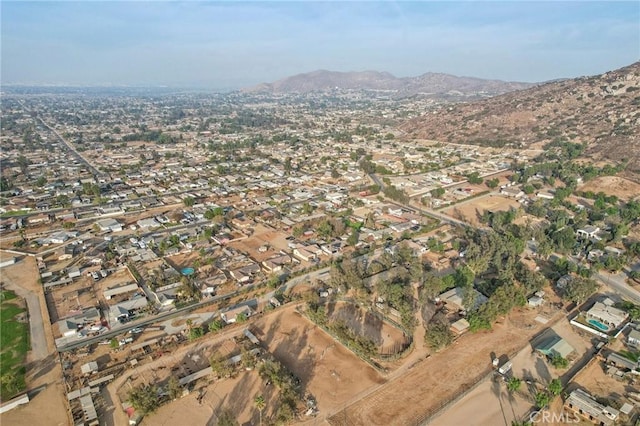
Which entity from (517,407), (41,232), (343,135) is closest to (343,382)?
(517,407)

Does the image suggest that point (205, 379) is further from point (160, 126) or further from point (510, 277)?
point (160, 126)

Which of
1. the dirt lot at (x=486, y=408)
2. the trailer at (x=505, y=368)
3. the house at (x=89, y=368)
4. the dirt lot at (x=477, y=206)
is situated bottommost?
the dirt lot at (x=477, y=206)

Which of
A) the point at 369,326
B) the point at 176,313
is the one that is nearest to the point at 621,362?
the point at 369,326

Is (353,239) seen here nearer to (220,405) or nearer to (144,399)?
(220,405)

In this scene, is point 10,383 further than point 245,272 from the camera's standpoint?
No

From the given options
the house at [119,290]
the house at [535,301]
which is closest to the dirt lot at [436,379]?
the house at [535,301]

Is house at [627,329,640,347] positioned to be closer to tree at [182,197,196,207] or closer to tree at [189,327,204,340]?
tree at [189,327,204,340]

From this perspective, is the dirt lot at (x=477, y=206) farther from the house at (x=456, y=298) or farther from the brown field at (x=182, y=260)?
the brown field at (x=182, y=260)
